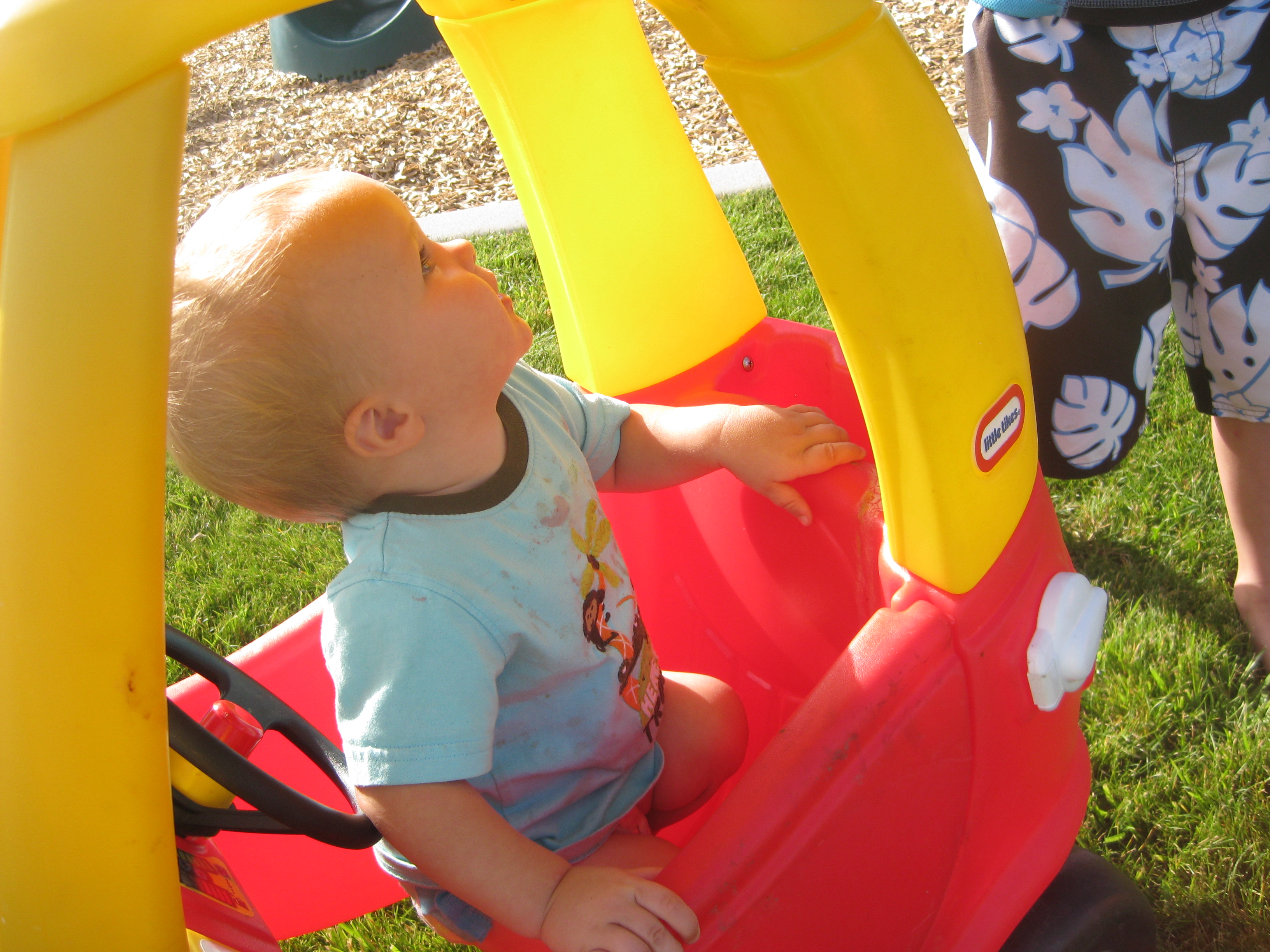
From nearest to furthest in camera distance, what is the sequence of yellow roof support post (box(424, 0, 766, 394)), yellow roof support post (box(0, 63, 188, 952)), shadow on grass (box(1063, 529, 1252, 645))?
yellow roof support post (box(0, 63, 188, 952)), yellow roof support post (box(424, 0, 766, 394)), shadow on grass (box(1063, 529, 1252, 645))

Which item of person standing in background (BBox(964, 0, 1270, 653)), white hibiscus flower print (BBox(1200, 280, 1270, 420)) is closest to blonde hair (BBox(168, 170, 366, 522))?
person standing in background (BBox(964, 0, 1270, 653))

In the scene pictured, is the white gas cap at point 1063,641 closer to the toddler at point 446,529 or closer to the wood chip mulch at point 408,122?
the toddler at point 446,529

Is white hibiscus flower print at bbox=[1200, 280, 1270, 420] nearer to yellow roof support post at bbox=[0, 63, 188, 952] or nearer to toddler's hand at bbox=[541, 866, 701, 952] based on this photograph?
toddler's hand at bbox=[541, 866, 701, 952]

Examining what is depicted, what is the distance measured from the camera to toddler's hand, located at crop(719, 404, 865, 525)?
1.12 m

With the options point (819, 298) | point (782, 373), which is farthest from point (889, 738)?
point (819, 298)

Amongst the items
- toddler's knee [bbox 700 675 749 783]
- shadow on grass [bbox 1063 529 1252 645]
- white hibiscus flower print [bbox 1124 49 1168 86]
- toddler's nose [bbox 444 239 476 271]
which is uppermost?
toddler's nose [bbox 444 239 476 271]

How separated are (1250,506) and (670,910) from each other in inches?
42.7

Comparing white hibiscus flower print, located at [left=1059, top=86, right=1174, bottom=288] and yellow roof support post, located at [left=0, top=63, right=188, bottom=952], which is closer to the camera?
yellow roof support post, located at [left=0, top=63, right=188, bottom=952]

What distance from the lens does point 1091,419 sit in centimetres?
126

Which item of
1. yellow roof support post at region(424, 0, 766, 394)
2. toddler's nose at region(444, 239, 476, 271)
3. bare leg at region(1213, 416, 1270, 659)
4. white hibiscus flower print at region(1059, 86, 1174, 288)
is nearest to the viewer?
toddler's nose at region(444, 239, 476, 271)

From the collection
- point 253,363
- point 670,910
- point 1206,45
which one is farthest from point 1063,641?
point 253,363

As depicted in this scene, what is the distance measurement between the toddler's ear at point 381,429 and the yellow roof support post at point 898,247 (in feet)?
1.22

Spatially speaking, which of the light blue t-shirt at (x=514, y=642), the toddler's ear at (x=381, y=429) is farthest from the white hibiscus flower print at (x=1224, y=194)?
the toddler's ear at (x=381, y=429)

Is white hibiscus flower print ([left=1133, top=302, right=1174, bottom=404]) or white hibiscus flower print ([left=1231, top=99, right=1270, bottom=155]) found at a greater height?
white hibiscus flower print ([left=1231, top=99, right=1270, bottom=155])
